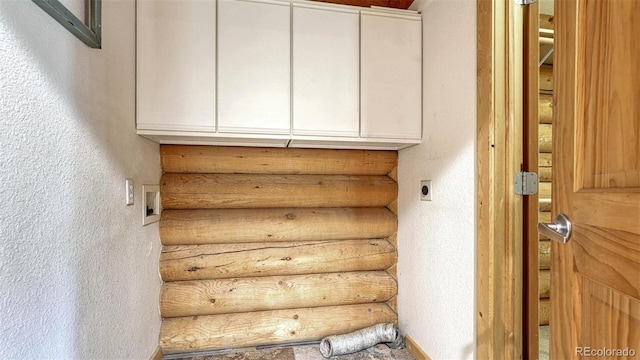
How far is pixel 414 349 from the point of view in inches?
69.1

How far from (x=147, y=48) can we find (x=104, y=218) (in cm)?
89

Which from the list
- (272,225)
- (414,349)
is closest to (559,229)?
(414,349)

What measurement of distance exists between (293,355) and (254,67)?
1.78 meters

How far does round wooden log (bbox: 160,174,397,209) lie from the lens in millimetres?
1802

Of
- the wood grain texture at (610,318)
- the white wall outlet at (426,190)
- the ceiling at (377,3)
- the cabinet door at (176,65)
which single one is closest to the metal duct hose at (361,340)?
the white wall outlet at (426,190)

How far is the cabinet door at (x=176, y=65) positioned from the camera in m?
1.42

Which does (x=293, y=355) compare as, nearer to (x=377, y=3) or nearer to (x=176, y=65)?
(x=176, y=65)

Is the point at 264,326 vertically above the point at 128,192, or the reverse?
the point at 128,192

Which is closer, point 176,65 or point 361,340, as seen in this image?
point 176,65

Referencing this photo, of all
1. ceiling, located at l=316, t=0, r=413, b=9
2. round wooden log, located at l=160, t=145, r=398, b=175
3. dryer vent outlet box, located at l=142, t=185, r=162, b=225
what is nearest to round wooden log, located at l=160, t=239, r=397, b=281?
dryer vent outlet box, located at l=142, t=185, r=162, b=225

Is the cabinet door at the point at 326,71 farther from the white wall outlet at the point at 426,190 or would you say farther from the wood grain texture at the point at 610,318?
the wood grain texture at the point at 610,318

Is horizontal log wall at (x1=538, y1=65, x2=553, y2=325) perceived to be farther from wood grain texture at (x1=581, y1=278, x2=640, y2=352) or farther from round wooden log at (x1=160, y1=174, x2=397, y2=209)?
wood grain texture at (x1=581, y1=278, x2=640, y2=352)

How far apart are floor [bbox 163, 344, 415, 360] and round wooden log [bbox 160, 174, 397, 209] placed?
37.5 inches

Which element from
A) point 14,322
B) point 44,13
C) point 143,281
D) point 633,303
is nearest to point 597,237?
point 633,303
